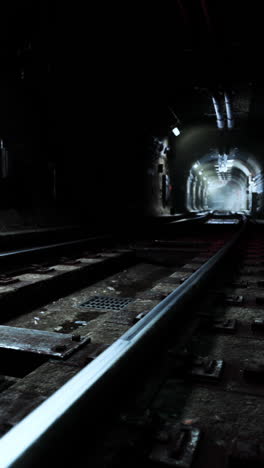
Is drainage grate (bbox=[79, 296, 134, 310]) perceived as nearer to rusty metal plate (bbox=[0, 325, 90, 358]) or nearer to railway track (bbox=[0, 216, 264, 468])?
railway track (bbox=[0, 216, 264, 468])

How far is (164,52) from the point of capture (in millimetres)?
11531

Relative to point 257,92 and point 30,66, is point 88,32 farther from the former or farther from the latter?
point 257,92

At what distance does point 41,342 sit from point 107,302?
6.03 ft

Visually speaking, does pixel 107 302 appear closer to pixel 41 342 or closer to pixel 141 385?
pixel 41 342

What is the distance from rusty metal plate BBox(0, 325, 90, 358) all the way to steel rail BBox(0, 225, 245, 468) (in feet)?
1.02

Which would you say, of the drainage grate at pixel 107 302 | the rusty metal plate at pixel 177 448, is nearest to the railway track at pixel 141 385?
the rusty metal plate at pixel 177 448

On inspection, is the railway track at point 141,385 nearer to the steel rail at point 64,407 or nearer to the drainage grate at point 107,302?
the steel rail at point 64,407

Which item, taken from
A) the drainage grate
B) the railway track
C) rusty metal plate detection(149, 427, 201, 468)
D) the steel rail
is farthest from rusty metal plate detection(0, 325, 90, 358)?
the drainage grate

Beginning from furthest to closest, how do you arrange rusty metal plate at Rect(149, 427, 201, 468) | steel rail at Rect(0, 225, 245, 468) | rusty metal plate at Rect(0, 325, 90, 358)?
rusty metal plate at Rect(0, 325, 90, 358)
rusty metal plate at Rect(149, 427, 201, 468)
steel rail at Rect(0, 225, 245, 468)

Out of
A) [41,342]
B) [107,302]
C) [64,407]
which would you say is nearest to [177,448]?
[64,407]

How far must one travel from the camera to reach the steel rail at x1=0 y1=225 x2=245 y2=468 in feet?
2.94

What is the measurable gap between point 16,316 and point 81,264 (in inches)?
63.3

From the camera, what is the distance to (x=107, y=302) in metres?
3.79

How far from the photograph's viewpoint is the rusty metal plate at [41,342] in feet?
6.05
